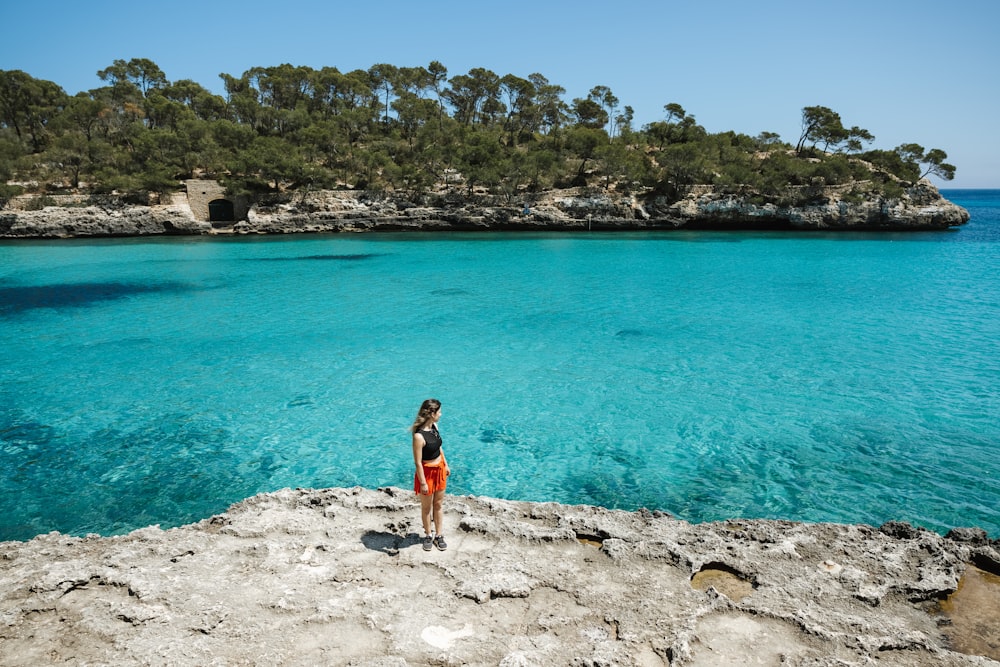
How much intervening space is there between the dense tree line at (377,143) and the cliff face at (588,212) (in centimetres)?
153

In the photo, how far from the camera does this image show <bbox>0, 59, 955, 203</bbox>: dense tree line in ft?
145

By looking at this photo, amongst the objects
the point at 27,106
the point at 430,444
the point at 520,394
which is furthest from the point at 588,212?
the point at 27,106

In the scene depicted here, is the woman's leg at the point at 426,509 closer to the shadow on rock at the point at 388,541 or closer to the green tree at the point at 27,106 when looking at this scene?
the shadow on rock at the point at 388,541

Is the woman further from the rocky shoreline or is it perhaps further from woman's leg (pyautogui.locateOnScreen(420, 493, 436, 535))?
the rocky shoreline

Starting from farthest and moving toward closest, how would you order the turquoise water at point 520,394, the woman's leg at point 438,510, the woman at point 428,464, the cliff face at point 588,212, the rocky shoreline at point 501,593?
the cliff face at point 588,212 → the turquoise water at point 520,394 → the woman's leg at point 438,510 → the woman at point 428,464 → the rocky shoreline at point 501,593

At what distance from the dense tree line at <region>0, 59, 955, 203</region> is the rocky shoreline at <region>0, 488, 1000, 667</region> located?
41935 millimetres

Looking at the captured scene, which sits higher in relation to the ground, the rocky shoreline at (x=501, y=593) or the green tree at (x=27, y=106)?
the green tree at (x=27, y=106)

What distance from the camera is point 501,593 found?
405 cm

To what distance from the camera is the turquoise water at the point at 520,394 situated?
22.8 ft

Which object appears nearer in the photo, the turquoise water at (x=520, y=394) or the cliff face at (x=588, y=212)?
the turquoise water at (x=520, y=394)

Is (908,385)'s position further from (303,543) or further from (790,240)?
(790,240)

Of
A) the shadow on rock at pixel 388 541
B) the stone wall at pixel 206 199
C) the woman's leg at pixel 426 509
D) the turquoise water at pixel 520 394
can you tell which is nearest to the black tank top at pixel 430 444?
the woman's leg at pixel 426 509

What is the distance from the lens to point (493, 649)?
3500mm

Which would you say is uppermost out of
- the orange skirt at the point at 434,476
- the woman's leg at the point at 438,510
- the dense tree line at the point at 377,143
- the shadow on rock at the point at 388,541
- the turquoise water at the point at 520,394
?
the dense tree line at the point at 377,143
